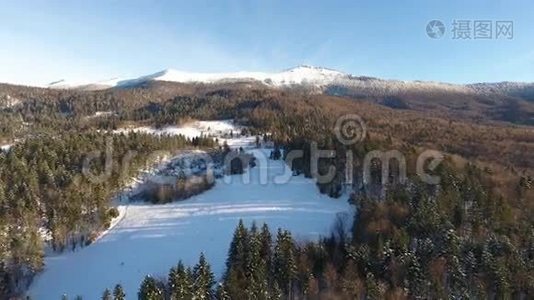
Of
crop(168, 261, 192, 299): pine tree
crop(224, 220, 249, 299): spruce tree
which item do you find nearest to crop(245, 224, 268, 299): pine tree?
crop(224, 220, 249, 299): spruce tree

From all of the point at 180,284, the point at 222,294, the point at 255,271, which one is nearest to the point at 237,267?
the point at 255,271

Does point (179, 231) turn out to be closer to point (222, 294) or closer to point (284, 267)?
point (284, 267)

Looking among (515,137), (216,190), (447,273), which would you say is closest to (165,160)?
(216,190)

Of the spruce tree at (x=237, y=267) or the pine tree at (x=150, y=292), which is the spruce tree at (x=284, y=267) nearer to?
the spruce tree at (x=237, y=267)

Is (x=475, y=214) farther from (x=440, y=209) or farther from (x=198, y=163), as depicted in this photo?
(x=198, y=163)

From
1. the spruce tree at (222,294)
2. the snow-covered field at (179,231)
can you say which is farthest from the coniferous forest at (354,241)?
the snow-covered field at (179,231)

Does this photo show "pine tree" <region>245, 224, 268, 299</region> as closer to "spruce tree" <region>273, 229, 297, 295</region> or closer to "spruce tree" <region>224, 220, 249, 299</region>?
"spruce tree" <region>224, 220, 249, 299</region>
